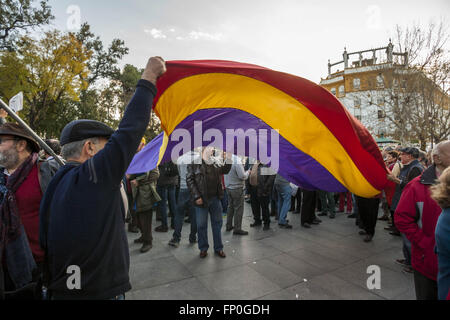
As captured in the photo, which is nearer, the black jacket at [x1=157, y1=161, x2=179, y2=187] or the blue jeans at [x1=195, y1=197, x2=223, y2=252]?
the blue jeans at [x1=195, y1=197, x2=223, y2=252]

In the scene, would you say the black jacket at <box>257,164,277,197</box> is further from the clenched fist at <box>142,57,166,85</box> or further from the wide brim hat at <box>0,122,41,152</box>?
the clenched fist at <box>142,57,166,85</box>

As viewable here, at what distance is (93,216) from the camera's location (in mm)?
1326

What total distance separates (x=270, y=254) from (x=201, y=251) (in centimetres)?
137

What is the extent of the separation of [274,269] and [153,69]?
3.76m

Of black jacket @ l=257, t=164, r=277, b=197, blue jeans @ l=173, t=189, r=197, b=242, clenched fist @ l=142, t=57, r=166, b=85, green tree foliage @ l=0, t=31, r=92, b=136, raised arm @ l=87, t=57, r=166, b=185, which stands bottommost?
blue jeans @ l=173, t=189, r=197, b=242

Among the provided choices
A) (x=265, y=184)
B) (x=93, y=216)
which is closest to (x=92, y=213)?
(x=93, y=216)

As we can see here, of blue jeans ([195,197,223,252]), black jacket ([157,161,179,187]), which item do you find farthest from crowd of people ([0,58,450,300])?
black jacket ([157,161,179,187])

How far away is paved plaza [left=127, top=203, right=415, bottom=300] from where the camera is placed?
10.7 feet

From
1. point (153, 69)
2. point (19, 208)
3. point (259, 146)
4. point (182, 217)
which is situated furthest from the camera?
point (182, 217)

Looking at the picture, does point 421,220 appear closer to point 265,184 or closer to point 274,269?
point 274,269

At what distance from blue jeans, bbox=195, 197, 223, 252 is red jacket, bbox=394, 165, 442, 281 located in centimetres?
299

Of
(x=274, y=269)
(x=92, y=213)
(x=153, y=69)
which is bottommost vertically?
(x=274, y=269)

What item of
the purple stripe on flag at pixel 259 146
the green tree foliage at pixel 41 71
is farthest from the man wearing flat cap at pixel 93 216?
the green tree foliage at pixel 41 71
